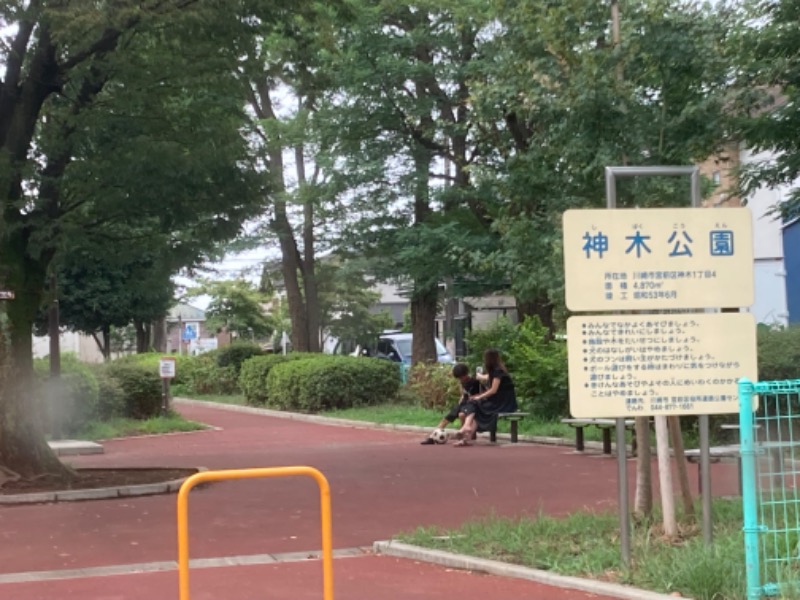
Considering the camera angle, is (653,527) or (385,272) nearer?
(653,527)

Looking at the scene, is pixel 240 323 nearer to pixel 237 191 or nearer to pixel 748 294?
pixel 237 191

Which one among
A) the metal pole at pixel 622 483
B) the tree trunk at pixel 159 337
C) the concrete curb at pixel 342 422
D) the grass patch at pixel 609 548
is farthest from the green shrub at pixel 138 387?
the tree trunk at pixel 159 337

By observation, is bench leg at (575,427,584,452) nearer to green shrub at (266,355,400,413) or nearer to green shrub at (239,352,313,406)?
green shrub at (266,355,400,413)

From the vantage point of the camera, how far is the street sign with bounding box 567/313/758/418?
23.8ft

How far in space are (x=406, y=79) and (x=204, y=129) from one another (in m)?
11.5

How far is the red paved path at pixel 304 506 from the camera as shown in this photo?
29.0 feet

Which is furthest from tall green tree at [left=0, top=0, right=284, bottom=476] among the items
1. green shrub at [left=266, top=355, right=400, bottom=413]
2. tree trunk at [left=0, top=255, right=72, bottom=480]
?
green shrub at [left=266, top=355, right=400, bottom=413]

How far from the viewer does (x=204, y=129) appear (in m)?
14.6

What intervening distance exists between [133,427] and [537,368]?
9041 millimetres

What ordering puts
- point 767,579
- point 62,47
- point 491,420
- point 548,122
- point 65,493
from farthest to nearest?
point 491,420 < point 62,47 < point 65,493 < point 548,122 < point 767,579

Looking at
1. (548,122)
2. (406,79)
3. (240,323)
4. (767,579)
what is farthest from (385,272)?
(240,323)

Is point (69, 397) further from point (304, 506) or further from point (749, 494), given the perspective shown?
point (749, 494)

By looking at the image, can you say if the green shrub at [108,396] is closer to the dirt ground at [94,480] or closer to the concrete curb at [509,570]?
the dirt ground at [94,480]

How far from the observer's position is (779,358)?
15.2 metres
